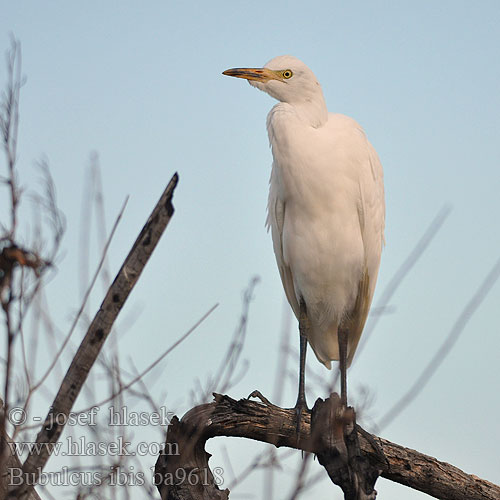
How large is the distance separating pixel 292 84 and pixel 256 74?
0.27 meters

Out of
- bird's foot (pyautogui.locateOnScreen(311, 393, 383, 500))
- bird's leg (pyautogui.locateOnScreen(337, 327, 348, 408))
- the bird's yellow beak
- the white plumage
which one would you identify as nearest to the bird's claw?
bird's leg (pyautogui.locateOnScreen(337, 327, 348, 408))

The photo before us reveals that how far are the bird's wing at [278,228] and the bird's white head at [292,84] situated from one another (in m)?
0.51

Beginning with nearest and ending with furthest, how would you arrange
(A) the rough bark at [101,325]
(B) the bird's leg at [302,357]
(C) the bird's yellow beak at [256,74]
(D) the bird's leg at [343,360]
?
(A) the rough bark at [101,325]
(B) the bird's leg at [302,357]
(D) the bird's leg at [343,360]
(C) the bird's yellow beak at [256,74]

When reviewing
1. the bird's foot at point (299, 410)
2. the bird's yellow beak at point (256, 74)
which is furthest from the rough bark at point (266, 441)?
the bird's yellow beak at point (256, 74)

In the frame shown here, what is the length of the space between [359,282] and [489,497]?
1.58m

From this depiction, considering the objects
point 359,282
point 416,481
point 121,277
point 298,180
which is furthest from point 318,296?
point 121,277

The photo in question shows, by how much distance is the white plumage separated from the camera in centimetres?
468

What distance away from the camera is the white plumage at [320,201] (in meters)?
4.68

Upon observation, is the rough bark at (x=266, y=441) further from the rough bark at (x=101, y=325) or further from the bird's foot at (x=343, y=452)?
the rough bark at (x=101, y=325)

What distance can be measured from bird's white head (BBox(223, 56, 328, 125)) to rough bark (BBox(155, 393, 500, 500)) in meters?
2.09

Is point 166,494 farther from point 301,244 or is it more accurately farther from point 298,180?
point 298,180

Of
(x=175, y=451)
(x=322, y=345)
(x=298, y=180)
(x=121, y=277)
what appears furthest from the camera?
(x=322, y=345)

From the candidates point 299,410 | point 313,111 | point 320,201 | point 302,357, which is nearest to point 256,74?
point 313,111

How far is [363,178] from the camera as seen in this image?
4.81m
